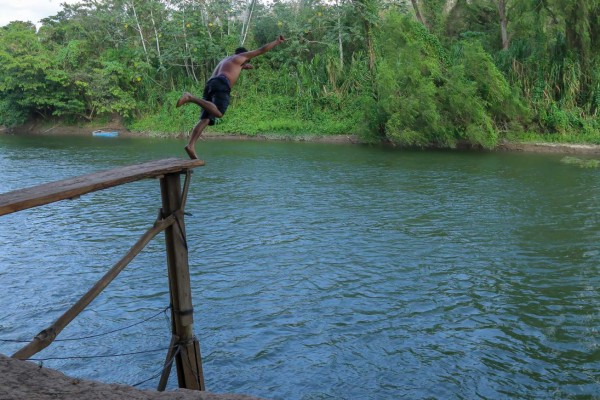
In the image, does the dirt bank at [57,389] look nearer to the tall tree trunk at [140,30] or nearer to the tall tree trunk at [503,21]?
the tall tree trunk at [503,21]

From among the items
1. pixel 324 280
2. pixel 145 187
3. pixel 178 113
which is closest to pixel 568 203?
pixel 324 280

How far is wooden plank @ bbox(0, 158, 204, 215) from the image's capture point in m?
4.61

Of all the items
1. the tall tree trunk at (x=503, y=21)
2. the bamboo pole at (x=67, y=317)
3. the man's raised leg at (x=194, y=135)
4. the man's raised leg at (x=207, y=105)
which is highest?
the tall tree trunk at (x=503, y=21)

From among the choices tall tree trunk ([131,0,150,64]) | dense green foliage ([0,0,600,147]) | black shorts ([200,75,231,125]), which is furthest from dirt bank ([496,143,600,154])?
tall tree trunk ([131,0,150,64])

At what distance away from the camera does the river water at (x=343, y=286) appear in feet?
27.5

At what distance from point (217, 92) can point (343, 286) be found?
561cm

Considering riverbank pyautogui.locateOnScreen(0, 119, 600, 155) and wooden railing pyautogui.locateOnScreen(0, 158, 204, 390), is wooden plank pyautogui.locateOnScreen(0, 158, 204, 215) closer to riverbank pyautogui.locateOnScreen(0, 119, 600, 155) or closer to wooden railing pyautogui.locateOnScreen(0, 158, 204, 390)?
wooden railing pyautogui.locateOnScreen(0, 158, 204, 390)

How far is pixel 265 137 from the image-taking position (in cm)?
3834

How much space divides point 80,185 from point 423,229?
1157 centimetres

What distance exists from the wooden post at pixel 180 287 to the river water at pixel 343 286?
1.11m

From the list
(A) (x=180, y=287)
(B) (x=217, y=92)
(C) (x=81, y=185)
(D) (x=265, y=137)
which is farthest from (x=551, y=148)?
(C) (x=81, y=185)

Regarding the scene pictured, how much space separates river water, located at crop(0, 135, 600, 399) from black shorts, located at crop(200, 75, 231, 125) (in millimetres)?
3407

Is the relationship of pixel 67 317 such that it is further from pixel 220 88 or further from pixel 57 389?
pixel 220 88

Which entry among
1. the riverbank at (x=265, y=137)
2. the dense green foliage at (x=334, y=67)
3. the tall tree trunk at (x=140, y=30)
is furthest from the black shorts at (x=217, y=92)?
the tall tree trunk at (x=140, y=30)
